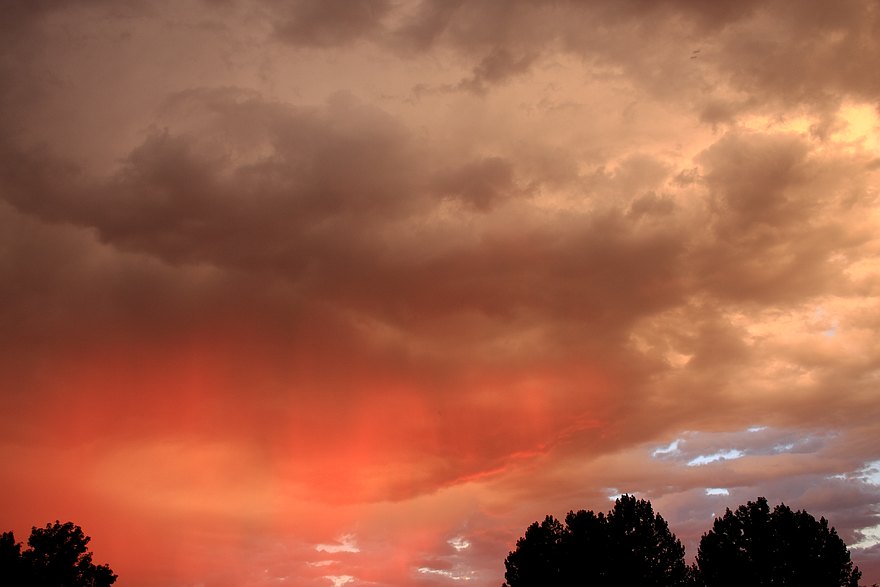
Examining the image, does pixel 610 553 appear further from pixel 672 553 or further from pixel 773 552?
pixel 773 552

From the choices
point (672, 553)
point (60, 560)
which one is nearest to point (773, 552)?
point (672, 553)

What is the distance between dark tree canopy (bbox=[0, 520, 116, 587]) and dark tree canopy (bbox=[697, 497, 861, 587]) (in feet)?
245

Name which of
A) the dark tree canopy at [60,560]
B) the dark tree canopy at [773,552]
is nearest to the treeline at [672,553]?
the dark tree canopy at [773,552]

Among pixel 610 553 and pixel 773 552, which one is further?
pixel 610 553

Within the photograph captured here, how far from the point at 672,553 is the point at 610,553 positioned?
8.25 meters

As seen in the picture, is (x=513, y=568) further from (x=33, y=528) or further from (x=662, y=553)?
(x=33, y=528)

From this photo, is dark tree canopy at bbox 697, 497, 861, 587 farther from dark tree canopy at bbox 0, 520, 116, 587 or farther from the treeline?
dark tree canopy at bbox 0, 520, 116, 587

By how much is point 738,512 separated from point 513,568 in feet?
110

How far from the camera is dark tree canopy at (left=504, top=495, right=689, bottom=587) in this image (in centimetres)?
9250

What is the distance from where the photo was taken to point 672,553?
93438mm

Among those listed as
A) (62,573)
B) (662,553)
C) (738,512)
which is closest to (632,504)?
(662,553)

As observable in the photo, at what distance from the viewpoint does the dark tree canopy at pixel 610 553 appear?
303ft

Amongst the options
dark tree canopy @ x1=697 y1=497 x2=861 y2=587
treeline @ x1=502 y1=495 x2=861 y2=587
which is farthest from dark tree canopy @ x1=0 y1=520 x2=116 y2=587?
dark tree canopy @ x1=697 y1=497 x2=861 y2=587

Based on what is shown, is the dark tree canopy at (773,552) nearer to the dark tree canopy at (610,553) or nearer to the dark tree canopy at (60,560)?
the dark tree canopy at (610,553)
